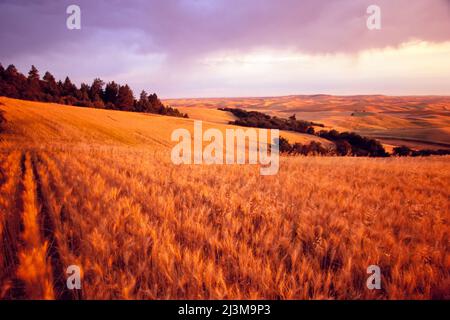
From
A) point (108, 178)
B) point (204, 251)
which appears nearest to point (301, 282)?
point (204, 251)

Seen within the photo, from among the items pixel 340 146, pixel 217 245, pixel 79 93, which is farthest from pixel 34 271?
pixel 79 93

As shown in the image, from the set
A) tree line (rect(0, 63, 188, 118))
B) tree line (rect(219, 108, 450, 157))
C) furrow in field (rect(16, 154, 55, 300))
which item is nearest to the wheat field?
furrow in field (rect(16, 154, 55, 300))

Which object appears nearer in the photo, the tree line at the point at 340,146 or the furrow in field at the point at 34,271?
the furrow in field at the point at 34,271

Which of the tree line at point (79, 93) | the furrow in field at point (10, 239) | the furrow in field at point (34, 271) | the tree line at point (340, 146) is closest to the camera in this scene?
the furrow in field at point (34, 271)

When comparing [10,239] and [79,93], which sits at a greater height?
[79,93]

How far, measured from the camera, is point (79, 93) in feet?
195

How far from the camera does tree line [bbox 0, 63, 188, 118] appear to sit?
48.4 m

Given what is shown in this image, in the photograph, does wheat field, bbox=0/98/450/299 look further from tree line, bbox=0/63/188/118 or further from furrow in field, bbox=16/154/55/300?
tree line, bbox=0/63/188/118

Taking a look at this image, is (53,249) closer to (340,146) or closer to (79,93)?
(340,146)

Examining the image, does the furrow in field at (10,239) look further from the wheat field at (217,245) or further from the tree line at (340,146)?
the tree line at (340,146)

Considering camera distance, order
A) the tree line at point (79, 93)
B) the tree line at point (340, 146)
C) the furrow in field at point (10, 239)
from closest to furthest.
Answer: the furrow in field at point (10, 239)
the tree line at point (340, 146)
the tree line at point (79, 93)

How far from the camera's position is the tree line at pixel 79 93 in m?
48.4

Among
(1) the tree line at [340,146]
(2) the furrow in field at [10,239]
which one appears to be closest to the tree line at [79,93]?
(1) the tree line at [340,146]
